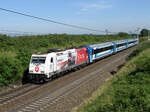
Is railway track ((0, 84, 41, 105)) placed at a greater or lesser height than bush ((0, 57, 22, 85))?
lesser

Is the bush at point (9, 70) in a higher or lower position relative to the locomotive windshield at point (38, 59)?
lower

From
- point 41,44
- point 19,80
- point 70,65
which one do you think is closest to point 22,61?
point 19,80

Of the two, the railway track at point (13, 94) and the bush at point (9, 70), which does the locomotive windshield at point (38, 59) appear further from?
the railway track at point (13, 94)

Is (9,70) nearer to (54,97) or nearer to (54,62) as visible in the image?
(54,62)

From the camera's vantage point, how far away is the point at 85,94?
1379 cm

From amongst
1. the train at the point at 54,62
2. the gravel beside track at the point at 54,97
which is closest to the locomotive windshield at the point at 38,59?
the train at the point at 54,62

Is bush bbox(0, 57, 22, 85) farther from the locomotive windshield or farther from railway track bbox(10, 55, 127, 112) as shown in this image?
railway track bbox(10, 55, 127, 112)

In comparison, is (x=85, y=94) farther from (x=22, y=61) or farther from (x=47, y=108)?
(x=22, y=61)

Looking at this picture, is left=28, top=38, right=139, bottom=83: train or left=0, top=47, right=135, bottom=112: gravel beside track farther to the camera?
left=28, top=38, right=139, bottom=83: train

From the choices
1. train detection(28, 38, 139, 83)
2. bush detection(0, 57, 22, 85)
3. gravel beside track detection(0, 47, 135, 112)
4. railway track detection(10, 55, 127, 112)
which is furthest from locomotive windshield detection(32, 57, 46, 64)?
railway track detection(10, 55, 127, 112)

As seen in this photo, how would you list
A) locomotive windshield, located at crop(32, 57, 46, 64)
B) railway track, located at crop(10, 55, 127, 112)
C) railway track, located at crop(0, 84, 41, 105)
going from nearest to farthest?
railway track, located at crop(10, 55, 127, 112) < railway track, located at crop(0, 84, 41, 105) < locomotive windshield, located at crop(32, 57, 46, 64)

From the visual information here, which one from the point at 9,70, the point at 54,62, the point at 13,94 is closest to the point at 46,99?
the point at 13,94

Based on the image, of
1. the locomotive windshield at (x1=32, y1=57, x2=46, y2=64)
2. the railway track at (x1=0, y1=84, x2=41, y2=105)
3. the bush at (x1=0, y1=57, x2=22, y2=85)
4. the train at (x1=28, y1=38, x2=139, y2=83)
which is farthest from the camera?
the locomotive windshield at (x1=32, y1=57, x2=46, y2=64)

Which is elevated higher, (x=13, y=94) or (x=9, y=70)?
(x=9, y=70)
